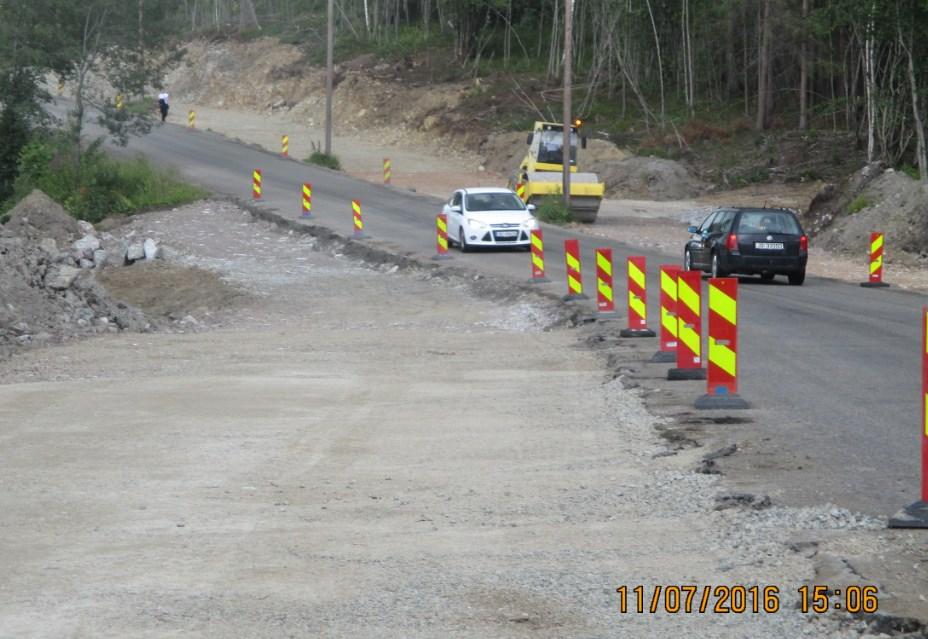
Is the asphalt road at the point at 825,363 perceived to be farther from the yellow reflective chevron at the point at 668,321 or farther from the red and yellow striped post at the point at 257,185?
the red and yellow striped post at the point at 257,185

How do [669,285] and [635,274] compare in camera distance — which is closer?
[669,285]

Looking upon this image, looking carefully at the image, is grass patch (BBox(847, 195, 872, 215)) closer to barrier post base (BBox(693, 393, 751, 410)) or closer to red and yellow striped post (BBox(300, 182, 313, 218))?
red and yellow striped post (BBox(300, 182, 313, 218))

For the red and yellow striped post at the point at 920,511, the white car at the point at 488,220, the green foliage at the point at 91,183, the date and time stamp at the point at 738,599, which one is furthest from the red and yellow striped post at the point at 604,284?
the green foliage at the point at 91,183

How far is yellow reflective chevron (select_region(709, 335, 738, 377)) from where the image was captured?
12539 mm

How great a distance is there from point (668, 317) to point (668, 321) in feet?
0.16

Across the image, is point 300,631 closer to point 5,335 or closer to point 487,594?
point 487,594

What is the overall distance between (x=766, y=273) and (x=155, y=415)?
1763 cm

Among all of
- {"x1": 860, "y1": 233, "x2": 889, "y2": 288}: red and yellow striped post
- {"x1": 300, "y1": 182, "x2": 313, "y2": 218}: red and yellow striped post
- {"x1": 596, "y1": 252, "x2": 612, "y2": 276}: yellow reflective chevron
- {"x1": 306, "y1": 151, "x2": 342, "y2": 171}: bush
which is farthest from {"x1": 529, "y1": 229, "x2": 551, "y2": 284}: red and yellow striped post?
{"x1": 306, "y1": 151, "x2": 342, "y2": 171}: bush

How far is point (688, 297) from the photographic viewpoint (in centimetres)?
1405

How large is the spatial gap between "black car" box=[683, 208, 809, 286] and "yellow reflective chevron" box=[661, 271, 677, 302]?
1167 centimetres

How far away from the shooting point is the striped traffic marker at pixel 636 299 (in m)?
17.6

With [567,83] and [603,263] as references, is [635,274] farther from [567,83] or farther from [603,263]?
[567,83]

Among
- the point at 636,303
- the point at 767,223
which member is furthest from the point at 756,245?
the point at 636,303

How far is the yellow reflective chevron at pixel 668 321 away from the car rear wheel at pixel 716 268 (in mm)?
11468
